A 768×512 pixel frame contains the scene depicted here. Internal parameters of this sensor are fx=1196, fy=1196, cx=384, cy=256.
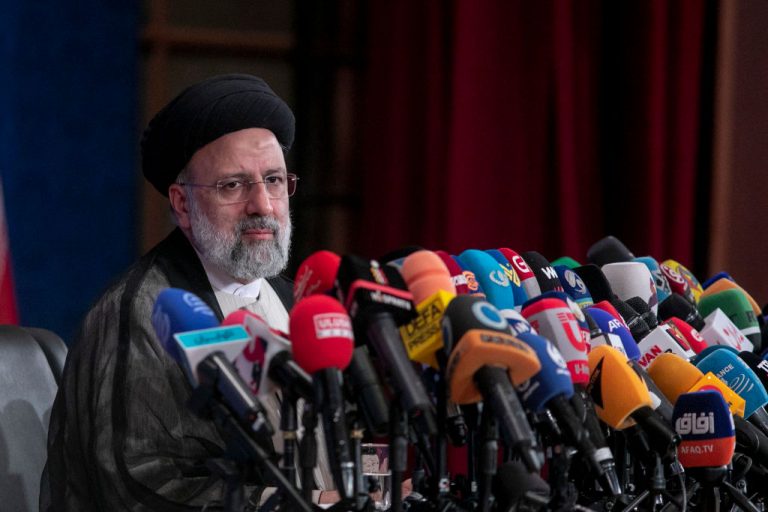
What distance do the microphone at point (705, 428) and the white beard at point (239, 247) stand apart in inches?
33.1

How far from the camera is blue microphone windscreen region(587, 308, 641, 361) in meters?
1.70

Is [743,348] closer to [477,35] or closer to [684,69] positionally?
[684,69]

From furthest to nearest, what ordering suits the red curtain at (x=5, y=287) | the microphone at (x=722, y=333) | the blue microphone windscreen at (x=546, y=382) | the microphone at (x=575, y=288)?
the red curtain at (x=5, y=287), the microphone at (x=722, y=333), the microphone at (x=575, y=288), the blue microphone windscreen at (x=546, y=382)

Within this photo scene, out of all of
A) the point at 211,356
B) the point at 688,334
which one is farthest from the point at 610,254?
the point at 211,356

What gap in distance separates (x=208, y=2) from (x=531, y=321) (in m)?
3.70

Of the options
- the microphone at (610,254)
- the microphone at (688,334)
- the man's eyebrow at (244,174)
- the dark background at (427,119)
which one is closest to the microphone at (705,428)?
the microphone at (688,334)

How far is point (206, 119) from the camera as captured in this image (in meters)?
2.08

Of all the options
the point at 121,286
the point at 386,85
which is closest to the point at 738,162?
the point at 386,85

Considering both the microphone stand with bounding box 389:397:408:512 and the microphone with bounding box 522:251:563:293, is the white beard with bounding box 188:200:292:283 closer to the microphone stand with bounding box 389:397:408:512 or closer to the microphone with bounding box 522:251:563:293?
the microphone with bounding box 522:251:563:293

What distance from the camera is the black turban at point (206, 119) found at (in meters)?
2.09

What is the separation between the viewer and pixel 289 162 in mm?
5043

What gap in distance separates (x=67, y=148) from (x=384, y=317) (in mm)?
3600

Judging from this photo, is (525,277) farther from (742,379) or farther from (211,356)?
(211,356)

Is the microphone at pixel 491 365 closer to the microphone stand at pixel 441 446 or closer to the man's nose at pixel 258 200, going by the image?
the microphone stand at pixel 441 446
